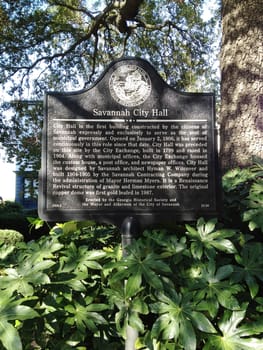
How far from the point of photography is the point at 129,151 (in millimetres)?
2965

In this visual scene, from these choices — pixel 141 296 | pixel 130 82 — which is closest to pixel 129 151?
pixel 130 82

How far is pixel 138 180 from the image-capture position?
2936 millimetres

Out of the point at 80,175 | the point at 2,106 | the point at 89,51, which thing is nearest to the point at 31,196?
the point at 2,106

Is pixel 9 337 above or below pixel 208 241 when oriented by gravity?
below

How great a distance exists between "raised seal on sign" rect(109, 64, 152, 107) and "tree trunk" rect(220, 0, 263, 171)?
6.32 ft

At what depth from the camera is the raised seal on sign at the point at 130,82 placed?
3020 mm

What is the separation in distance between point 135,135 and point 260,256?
127 cm

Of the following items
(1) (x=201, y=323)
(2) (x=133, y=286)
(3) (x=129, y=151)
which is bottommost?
(1) (x=201, y=323)

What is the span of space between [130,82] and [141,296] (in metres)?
1.63

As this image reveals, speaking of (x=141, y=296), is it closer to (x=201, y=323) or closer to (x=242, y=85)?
(x=201, y=323)

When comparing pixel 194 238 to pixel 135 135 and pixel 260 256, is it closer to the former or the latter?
pixel 260 256

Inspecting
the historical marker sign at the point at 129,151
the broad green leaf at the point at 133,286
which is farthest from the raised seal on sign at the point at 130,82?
the broad green leaf at the point at 133,286

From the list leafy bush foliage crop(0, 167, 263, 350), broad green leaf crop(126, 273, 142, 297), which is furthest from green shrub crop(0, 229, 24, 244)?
broad green leaf crop(126, 273, 142, 297)

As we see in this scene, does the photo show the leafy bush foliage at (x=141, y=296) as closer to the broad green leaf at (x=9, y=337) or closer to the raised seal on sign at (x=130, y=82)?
the broad green leaf at (x=9, y=337)
